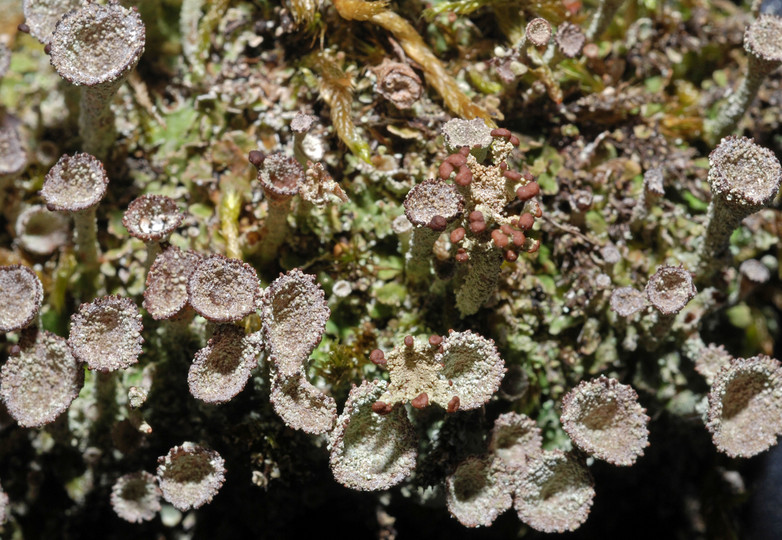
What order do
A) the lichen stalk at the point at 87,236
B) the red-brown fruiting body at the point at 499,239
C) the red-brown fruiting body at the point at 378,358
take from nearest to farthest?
the red-brown fruiting body at the point at 499,239, the red-brown fruiting body at the point at 378,358, the lichen stalk at the point at 87,236

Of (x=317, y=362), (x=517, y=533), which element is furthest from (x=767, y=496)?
(x=317, y=362)

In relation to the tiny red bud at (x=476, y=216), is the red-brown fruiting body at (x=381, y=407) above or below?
below

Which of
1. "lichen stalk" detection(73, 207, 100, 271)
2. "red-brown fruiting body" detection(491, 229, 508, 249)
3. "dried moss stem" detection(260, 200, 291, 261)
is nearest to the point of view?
"red-brown fruiting body" detection(491, 229, 508, 249)

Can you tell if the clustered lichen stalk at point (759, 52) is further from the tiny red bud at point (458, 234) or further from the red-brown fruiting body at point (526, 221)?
the tiny red bud at point (458, 234)

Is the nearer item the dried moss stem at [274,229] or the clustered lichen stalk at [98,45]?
the clustered lichen stalk at [98,45]

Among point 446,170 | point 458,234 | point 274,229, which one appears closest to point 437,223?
point 458,234

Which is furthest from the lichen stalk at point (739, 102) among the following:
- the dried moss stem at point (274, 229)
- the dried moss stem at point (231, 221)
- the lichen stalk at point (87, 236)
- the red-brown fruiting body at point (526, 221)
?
the lichen stalk at point (87, 236)

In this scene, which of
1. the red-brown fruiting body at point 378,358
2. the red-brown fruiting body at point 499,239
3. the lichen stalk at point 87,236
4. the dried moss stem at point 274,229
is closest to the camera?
the red-brown fruiting body at point 499,239

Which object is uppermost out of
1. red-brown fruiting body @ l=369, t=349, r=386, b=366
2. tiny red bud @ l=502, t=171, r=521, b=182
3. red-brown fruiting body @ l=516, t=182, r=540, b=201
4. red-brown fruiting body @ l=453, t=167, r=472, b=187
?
red-brown fruiting body @ l=453, t=167, r=472, b=187

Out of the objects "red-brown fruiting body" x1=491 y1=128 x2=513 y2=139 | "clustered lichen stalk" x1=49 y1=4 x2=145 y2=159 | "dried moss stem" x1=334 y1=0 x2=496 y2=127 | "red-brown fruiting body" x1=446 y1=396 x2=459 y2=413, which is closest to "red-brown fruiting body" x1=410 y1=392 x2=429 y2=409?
"red-brown fruiting body" x1=446 y1=396 x2=459 y2=413

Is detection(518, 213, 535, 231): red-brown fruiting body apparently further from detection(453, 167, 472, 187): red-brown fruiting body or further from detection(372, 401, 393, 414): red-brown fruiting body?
detection(372, 401, 393, 414): red-brown fruiting body

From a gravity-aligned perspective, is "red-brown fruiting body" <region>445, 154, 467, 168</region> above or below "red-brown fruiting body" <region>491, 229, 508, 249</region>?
above

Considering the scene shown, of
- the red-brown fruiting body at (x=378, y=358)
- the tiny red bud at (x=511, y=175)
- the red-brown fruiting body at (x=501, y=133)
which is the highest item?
the red-brown fruiting body at (x=501, y=133)
